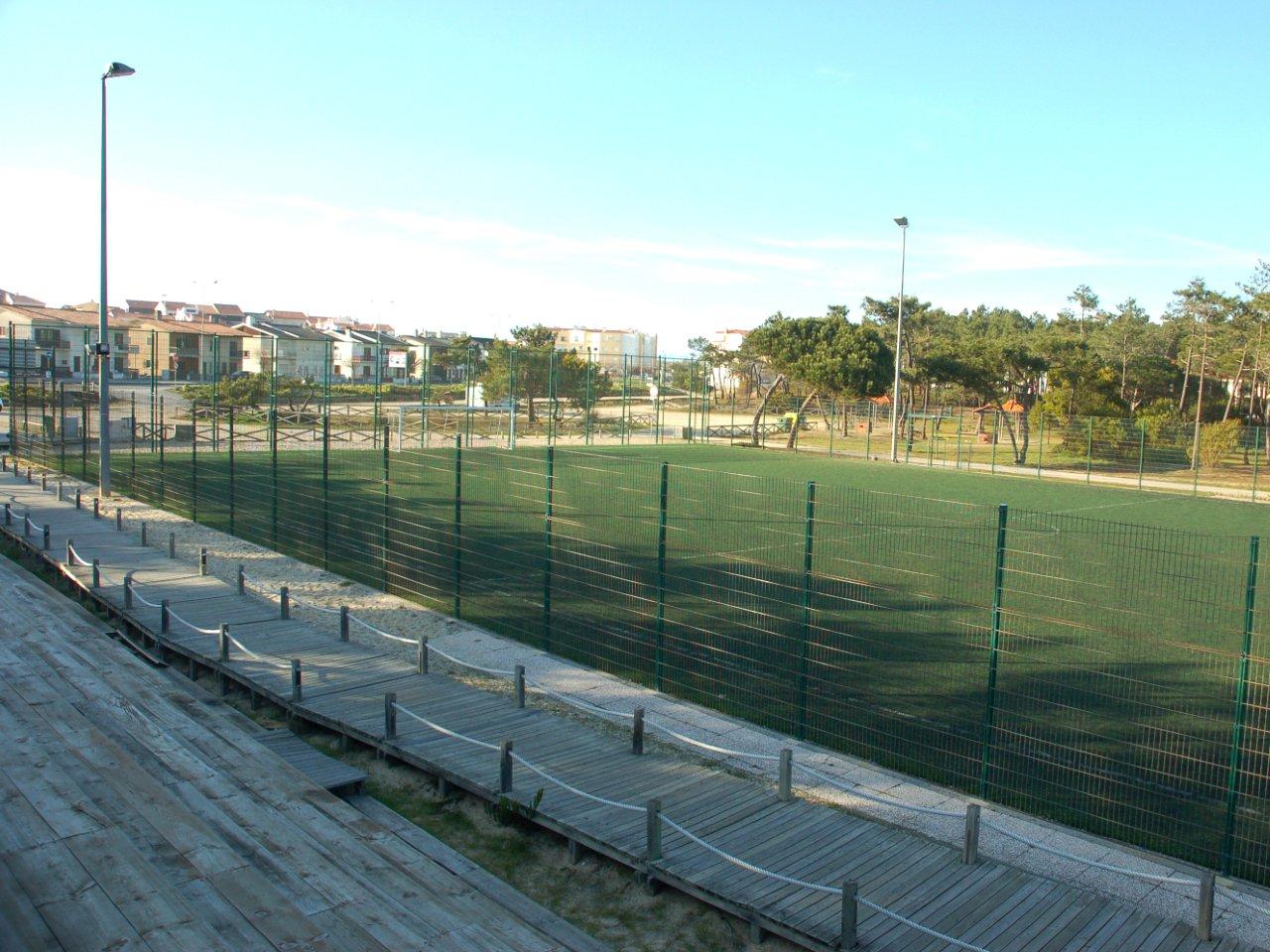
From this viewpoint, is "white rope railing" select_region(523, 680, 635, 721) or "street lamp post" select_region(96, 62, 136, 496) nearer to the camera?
"white rope railing" select_region(523, 680, 635, 721)

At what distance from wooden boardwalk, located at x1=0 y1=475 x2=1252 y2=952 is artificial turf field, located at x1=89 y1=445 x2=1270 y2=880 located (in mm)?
1634

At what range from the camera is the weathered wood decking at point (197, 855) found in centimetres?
512

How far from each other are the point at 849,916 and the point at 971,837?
4.69 feet

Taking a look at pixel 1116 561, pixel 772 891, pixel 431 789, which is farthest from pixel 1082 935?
pixel 1116 561

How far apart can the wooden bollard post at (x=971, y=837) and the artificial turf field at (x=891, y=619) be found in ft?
5.38

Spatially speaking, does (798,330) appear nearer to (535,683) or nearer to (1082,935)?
(535,683)

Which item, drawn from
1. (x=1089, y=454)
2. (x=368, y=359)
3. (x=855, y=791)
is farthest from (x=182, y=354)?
(x=855, y=791)

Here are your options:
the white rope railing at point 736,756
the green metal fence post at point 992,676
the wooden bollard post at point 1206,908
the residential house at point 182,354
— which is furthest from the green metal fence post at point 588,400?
the wooden bollard post at point 1206,908

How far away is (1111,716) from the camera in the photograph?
384 inches

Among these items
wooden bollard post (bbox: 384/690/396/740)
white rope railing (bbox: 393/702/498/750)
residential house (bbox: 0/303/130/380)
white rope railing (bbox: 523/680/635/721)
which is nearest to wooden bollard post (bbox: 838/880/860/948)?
white rope railing (bbox: 393/702/498/750)

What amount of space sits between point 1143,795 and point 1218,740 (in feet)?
5.41

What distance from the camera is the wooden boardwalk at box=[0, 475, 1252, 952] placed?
566 cm

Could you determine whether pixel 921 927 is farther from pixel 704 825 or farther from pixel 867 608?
pixel 867 608

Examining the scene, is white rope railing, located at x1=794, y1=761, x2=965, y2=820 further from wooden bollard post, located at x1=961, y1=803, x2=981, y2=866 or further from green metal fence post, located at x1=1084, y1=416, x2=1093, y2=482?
green metal fence post, located at x1=1084, y1=416, x2=1093, y2=482
